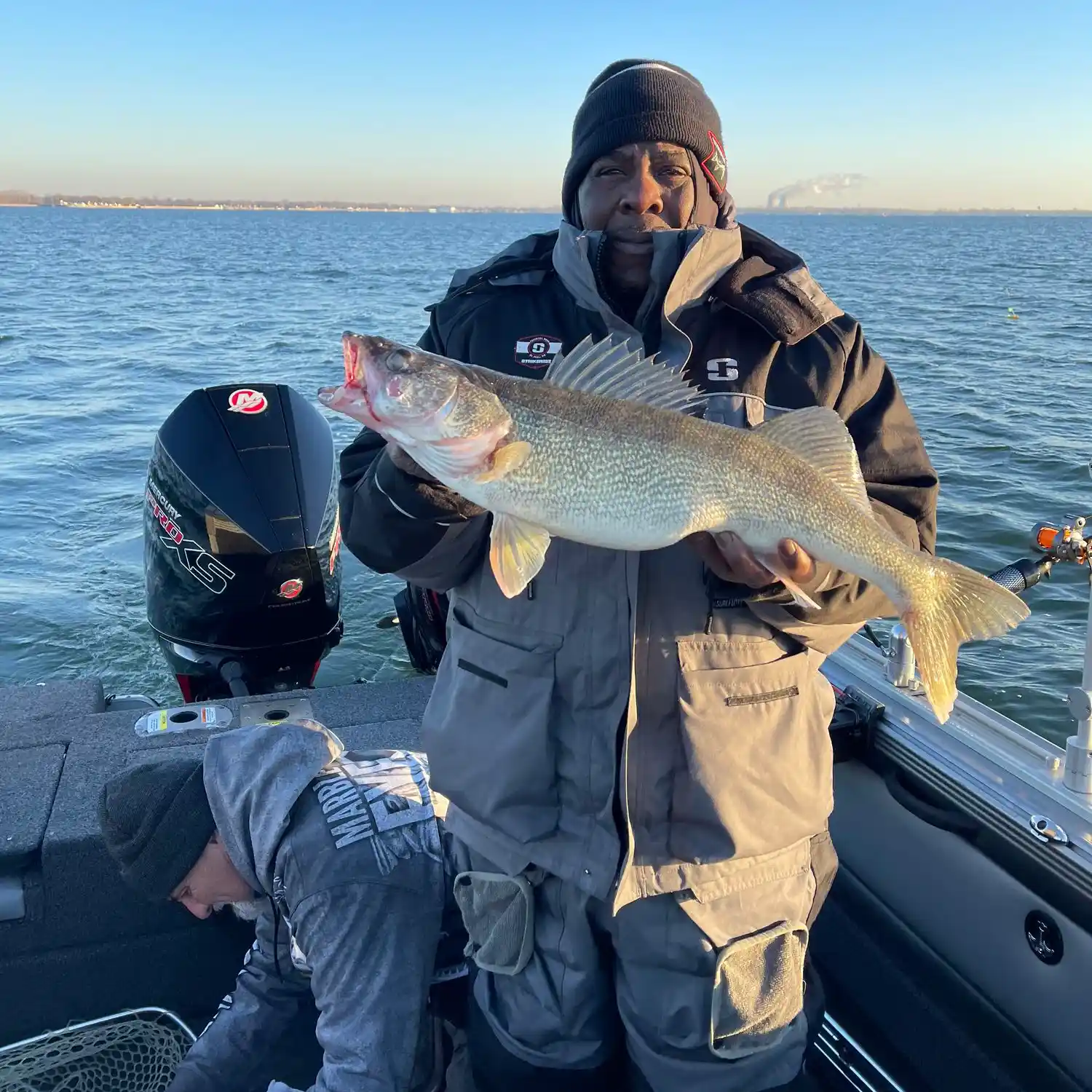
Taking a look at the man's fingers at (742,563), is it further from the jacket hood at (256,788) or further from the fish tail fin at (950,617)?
the jacket hood at (256,788)

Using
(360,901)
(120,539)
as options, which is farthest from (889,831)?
(120,539)

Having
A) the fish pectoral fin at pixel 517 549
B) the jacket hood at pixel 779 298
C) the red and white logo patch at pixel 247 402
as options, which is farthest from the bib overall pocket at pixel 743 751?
the red and white logo patch at pixel 247 402

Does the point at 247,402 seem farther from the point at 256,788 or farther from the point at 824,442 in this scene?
the point at 824,442

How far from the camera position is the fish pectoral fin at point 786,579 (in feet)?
7.34

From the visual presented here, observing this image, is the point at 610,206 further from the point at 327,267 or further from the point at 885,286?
the point at 327,267

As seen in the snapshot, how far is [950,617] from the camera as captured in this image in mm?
2408

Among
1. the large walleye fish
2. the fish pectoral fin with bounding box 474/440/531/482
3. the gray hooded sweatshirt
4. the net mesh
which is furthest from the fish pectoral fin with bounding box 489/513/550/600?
the net mesh

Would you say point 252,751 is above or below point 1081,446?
above

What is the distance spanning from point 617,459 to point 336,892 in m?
1.47

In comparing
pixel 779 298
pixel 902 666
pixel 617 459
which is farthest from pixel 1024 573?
→ pixel 617 459

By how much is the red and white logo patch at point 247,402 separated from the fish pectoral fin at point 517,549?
3.21 m

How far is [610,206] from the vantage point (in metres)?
2.60

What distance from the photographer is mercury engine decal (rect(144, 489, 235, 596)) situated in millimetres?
4812

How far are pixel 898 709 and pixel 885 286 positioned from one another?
112 ft
